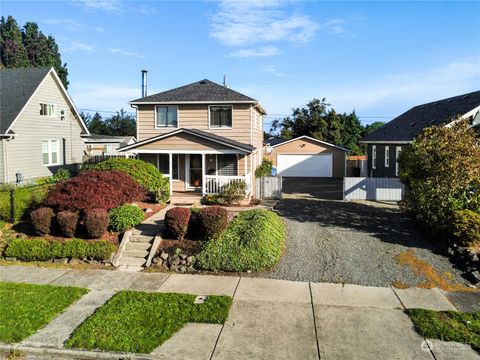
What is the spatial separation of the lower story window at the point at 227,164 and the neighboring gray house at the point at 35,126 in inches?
435

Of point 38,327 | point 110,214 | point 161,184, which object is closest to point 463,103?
point 161,184

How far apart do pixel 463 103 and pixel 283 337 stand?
22442 millimetres

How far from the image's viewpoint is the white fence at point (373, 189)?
21.4 meters

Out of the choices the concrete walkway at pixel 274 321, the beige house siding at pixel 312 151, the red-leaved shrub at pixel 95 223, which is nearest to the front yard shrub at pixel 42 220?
the red-leaved shrub at pixel 95 223

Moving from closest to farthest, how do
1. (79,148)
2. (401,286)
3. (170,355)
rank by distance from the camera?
(170,355)
(401,286)
(79,148)

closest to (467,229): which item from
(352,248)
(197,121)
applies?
(352,248)

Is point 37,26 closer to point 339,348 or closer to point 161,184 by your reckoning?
point 161,184

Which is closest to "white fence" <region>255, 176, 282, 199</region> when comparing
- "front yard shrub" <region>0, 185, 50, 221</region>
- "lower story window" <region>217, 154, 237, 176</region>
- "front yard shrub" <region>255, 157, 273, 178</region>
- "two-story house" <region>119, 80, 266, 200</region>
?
"two-story house" <region>119, 80, 266, 200</region>

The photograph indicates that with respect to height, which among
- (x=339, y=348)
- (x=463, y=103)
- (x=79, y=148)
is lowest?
(x=339, y=348)

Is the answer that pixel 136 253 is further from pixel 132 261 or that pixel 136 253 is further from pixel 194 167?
pixel 194 167

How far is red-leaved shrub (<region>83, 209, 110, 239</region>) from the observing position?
40.4 feet

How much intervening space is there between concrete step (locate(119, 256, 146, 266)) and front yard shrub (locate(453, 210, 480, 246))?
8.98 metres

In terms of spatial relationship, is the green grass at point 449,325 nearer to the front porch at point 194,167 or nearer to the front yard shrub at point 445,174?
the front yard shrub at point 445,174

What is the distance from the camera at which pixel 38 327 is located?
7668mm
